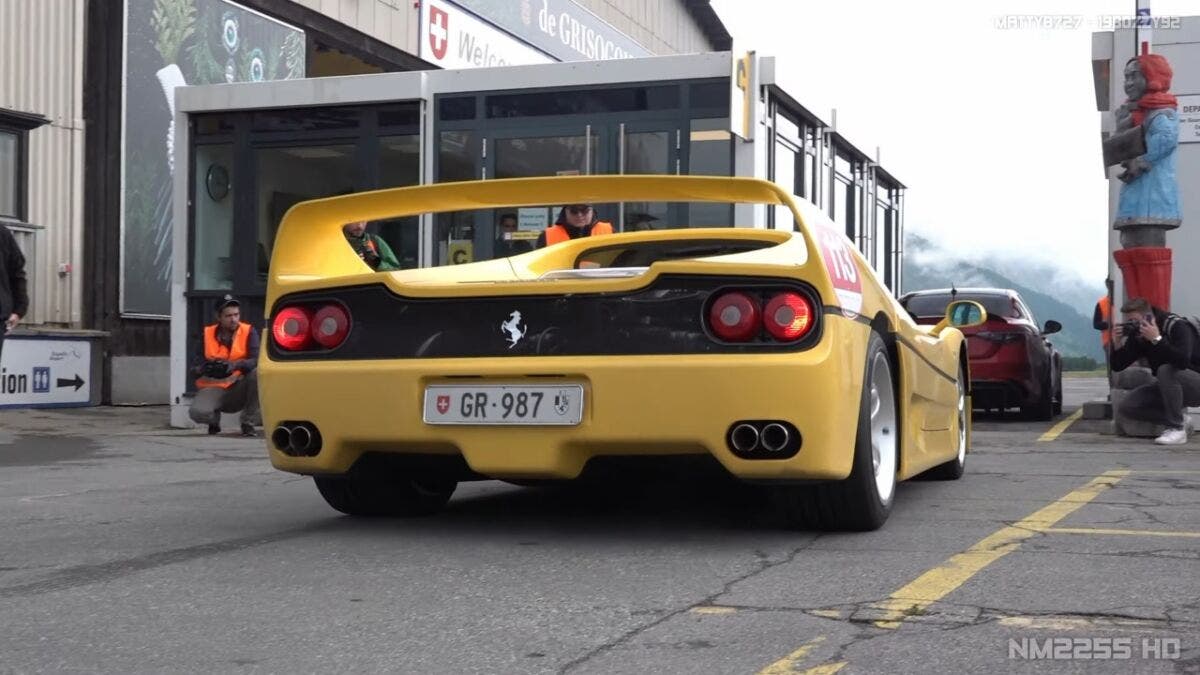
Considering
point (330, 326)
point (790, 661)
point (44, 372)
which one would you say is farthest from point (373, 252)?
point (790, 661)

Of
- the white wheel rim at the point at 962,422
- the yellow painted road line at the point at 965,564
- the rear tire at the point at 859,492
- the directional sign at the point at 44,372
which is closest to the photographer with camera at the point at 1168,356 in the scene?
the white wheel rim at the point at 962,422

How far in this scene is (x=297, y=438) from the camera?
478cm

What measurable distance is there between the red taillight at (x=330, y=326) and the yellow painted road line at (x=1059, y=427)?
6963mm

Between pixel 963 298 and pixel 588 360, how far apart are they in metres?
10.1

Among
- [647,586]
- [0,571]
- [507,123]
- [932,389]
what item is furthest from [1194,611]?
[507,123]

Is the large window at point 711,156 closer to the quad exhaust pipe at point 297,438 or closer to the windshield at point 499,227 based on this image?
the windshield at point 499,227

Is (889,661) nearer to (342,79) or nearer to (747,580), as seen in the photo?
(747,580)

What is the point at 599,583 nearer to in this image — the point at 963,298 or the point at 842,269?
the point at 842,269

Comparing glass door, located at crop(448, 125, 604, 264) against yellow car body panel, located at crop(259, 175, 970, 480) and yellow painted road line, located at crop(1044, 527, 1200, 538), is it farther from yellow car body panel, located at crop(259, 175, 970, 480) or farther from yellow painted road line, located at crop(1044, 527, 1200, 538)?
yellow painted road line, located at crop(1044, 527, 1200, 538)

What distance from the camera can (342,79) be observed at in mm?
12875

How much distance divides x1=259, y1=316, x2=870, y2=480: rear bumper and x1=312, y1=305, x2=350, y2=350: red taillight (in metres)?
0.09

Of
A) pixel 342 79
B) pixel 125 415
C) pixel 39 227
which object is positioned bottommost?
pixel 125 415

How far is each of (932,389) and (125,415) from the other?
1005 cm

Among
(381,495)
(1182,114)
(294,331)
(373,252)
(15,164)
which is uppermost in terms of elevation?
(1182,114)
